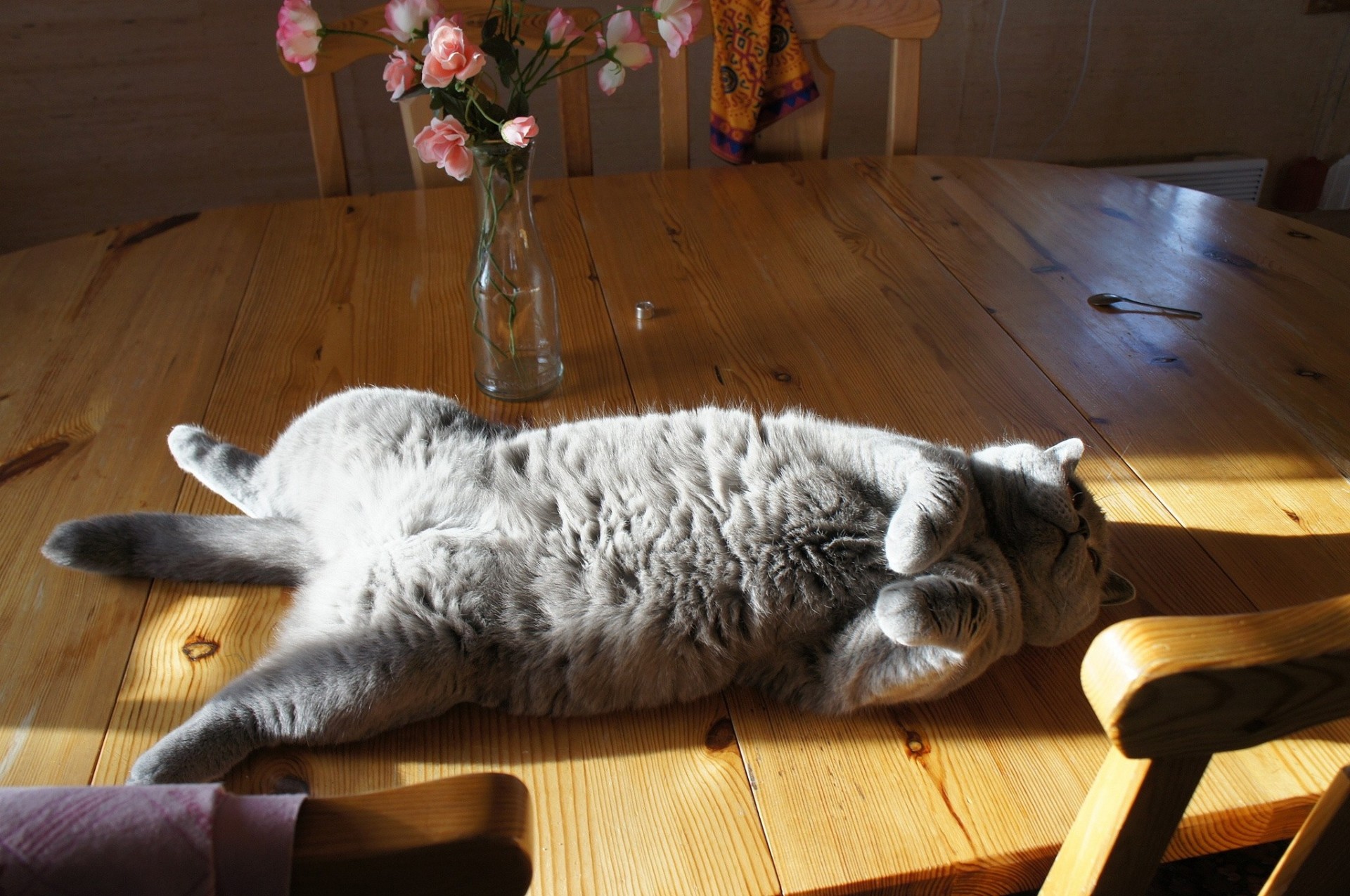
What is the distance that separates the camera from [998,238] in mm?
1709

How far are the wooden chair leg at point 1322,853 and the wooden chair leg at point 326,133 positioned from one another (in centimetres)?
182

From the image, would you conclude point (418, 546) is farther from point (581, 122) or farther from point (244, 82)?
point (244, 82)

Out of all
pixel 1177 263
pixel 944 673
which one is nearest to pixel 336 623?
pixel 944 673

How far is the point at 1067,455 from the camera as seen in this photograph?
109cm

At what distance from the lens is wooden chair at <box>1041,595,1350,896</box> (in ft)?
1.49

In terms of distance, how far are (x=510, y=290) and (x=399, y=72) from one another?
30cm

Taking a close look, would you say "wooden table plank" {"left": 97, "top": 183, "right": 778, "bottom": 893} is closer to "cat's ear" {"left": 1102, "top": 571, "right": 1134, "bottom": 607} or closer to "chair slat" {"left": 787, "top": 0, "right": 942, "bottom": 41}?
"cat's ear" {"left": 1102, "top": 571, "right": 1134, "bottom": 607}

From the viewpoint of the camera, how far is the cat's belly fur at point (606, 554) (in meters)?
0.90

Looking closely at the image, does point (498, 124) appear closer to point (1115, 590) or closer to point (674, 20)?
point (674, 20)

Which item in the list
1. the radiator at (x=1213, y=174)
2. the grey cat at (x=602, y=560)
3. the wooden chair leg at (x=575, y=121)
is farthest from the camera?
the radiator at (x=1213, y=174)

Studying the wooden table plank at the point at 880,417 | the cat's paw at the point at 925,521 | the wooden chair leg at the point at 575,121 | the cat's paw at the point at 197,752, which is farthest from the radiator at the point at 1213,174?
the cat's paw at the point at 197,752

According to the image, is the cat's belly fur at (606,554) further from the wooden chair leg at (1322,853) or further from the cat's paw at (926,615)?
the wooden chair leg at (1322,853)

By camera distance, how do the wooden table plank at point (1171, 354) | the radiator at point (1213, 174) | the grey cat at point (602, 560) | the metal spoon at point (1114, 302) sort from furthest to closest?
the radiator at point (1213, 174) → the metal spoon at point (1114, 302) → the wooden table plank at point (1171, 354) → the grey cat at point (602, 560)

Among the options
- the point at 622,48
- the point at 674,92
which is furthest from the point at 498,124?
the point at 674,92
